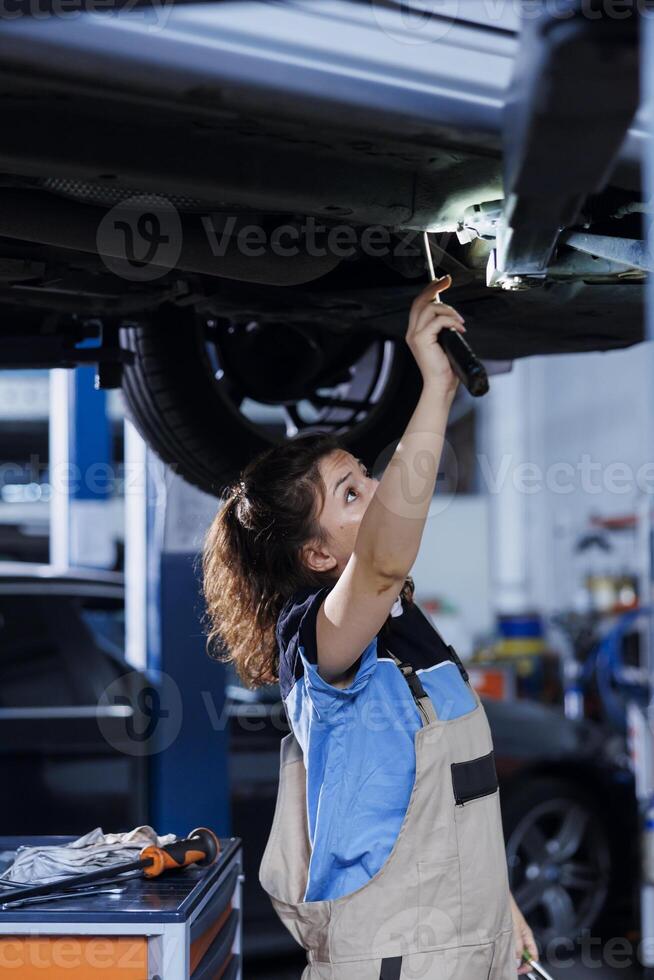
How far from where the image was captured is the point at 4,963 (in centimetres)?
148

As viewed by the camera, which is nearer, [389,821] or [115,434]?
[389,821]

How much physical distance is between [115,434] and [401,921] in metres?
10.3

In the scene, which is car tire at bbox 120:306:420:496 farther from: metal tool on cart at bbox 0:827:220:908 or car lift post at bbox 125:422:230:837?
metal tool on cart at bbox 0:827:220:908

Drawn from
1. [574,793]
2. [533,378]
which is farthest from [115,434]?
[574,793]

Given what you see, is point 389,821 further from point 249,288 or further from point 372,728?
point 249,288

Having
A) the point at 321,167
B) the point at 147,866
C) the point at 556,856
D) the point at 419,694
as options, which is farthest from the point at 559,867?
the point at 321,167

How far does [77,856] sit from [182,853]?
17 centimetres

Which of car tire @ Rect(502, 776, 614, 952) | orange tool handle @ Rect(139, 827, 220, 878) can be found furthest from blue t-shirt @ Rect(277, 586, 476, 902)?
car tire @ Rect(502, 776, 614, 952)

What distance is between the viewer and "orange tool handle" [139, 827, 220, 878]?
1.68 m

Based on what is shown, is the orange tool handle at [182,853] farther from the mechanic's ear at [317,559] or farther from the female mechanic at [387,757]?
the mechanic's ear at [317,559]

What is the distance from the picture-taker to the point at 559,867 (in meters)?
3.63

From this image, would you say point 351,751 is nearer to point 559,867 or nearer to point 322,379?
point 322,379

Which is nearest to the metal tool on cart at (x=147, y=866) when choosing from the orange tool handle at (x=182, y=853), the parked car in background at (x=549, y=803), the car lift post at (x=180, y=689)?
the orange tool handle at (x=182, y=853)

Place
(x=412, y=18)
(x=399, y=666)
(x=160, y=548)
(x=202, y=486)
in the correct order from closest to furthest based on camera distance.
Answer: (x=412, y=18), (x=399, y=666), (x=202, y=486), (x=160, y=548)
